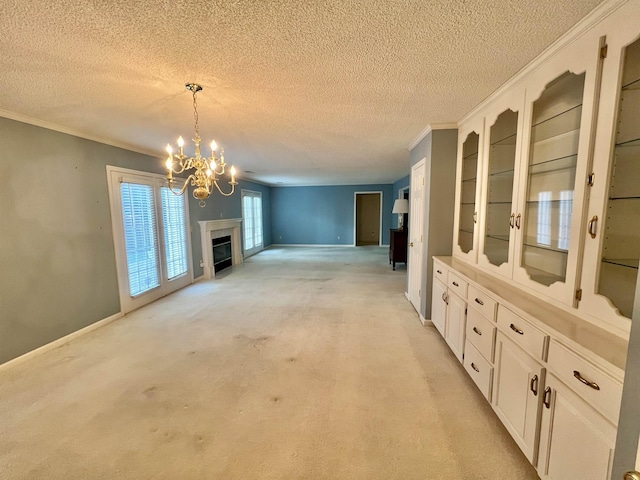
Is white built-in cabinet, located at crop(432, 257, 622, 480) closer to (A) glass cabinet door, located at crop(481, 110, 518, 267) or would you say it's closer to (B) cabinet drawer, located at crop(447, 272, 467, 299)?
(B) cabinet drawer, located at crop(447, 272, 467, 299)

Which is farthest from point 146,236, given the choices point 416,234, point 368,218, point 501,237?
point 368,218

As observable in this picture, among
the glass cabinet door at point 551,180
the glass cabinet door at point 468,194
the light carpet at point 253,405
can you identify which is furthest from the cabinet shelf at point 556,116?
the light carpet at point 253,405

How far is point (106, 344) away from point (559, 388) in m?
3.81

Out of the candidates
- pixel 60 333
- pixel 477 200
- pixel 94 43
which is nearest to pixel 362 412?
pixel 477 200

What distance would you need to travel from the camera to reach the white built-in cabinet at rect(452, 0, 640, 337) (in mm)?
1210

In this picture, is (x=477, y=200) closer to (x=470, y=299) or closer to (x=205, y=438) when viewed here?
(x=470, y=299)

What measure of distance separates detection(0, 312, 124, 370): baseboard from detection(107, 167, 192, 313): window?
0.96 feet

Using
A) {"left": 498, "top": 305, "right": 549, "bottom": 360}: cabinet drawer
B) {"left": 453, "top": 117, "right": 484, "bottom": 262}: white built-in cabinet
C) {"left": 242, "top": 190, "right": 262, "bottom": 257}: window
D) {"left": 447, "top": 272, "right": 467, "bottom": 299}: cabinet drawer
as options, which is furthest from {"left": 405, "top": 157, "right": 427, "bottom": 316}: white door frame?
{"left": 242, "top": 190, "right": 262, "bottom": 257}: window

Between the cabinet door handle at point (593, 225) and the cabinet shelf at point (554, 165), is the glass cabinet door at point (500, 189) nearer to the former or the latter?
the cabinet shelf at point (554, 165)

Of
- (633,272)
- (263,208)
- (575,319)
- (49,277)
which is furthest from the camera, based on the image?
(263,208)

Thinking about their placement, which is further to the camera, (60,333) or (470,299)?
(60,333)

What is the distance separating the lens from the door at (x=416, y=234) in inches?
136

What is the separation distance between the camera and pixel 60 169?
2.88 meters

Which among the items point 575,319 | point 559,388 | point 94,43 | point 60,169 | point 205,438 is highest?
point 94,43
